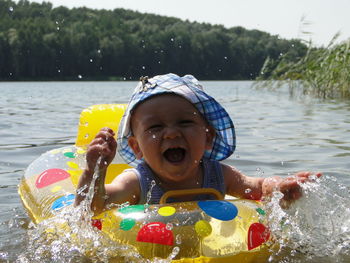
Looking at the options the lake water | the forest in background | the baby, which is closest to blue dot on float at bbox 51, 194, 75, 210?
the lake water

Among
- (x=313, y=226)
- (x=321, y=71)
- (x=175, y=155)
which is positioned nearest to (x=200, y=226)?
(x=175, y=155)

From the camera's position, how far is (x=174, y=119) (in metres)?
2.79

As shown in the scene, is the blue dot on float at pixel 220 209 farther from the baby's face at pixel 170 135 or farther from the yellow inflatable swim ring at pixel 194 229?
the baby's face at pixel 170 135

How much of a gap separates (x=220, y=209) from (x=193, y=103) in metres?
0.63

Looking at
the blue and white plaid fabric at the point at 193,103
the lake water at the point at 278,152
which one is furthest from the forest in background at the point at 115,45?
the blue and white plaid fabric at the point at 193,103

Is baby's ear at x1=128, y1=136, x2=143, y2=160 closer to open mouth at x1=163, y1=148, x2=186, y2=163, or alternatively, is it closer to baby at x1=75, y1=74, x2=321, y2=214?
baby at x1=75, y1=74, x2=321, y2=214

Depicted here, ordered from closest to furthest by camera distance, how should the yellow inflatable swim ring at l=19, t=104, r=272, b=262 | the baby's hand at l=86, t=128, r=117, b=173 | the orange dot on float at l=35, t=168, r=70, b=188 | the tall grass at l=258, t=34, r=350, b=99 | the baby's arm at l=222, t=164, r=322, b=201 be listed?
the yellow inflatable swim ring at l=19, t=104, r=272, b=262
the baby's hand at l=86, t=128, r=117, b=173
the baby's arm at l=222, t=164, r=322, b=201
the orange dot on float at l=35, t=168, r=70, b=188
the tall grass at l=258, t=34, r=350, b=99

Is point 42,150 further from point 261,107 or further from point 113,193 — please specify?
point 261,107

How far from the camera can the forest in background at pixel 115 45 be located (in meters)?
23.5

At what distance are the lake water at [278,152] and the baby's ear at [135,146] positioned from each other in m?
0.76

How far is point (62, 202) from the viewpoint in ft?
10.2

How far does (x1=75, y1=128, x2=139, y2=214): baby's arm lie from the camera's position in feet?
8.53

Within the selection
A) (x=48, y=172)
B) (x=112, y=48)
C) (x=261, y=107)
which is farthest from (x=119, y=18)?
(x=48, y=172)

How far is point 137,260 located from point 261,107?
8.43m
